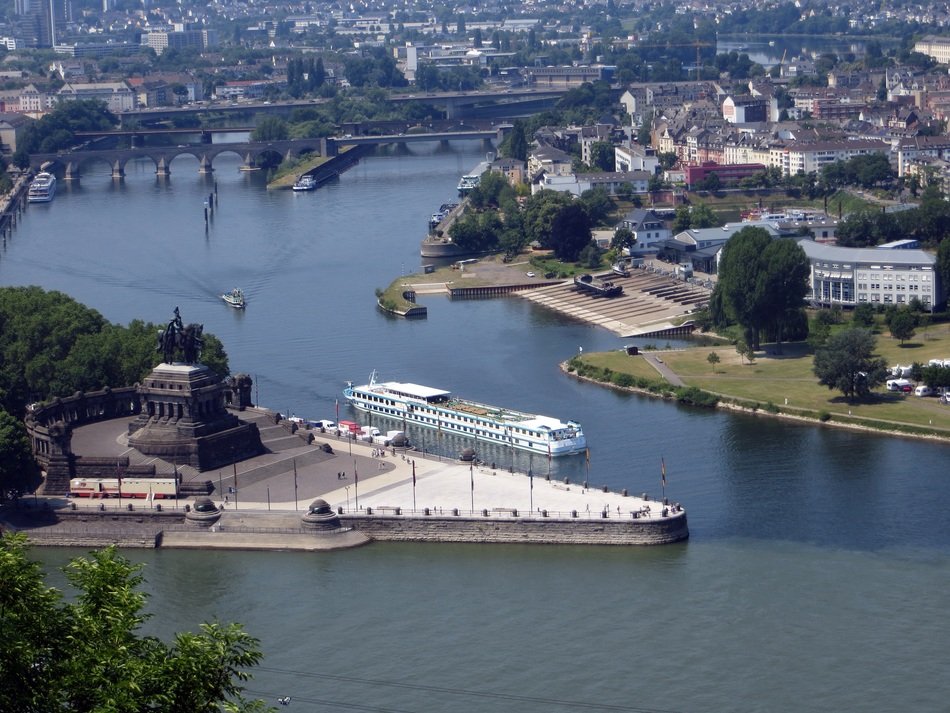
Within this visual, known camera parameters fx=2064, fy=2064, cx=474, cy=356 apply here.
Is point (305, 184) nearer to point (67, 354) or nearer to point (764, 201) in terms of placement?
point (764, 201)

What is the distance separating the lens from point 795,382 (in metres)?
36.1

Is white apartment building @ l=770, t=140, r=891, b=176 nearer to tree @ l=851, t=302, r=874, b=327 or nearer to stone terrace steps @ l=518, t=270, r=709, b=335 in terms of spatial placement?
stone terrace steps @ l=518, t=270, r=709, b=335

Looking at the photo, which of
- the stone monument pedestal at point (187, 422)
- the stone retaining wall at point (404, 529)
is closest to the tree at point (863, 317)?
the stone retaining wall at point (404, 529)

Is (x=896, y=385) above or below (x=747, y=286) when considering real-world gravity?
below

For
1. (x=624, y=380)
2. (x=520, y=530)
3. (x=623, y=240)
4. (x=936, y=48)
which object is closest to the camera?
(x=520, y=530)

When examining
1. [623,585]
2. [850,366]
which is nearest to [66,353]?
[623,585]

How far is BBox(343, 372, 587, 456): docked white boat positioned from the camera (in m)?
31.8

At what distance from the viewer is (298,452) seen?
3031 centimetres

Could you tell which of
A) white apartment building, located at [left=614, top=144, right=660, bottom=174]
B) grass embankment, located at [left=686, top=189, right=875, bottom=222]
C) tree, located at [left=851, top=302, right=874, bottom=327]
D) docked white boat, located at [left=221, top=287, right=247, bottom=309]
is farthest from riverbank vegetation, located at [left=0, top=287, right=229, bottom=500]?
white apartment building, located at [left=614, top=144, right=660, bottom=174]

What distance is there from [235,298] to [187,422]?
16570mm

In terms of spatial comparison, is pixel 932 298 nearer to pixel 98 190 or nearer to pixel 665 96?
pixel 98 190

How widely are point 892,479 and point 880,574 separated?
16.1ft

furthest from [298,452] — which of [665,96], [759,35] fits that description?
[759,35]

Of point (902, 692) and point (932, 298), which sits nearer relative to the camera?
point (902, 692)
